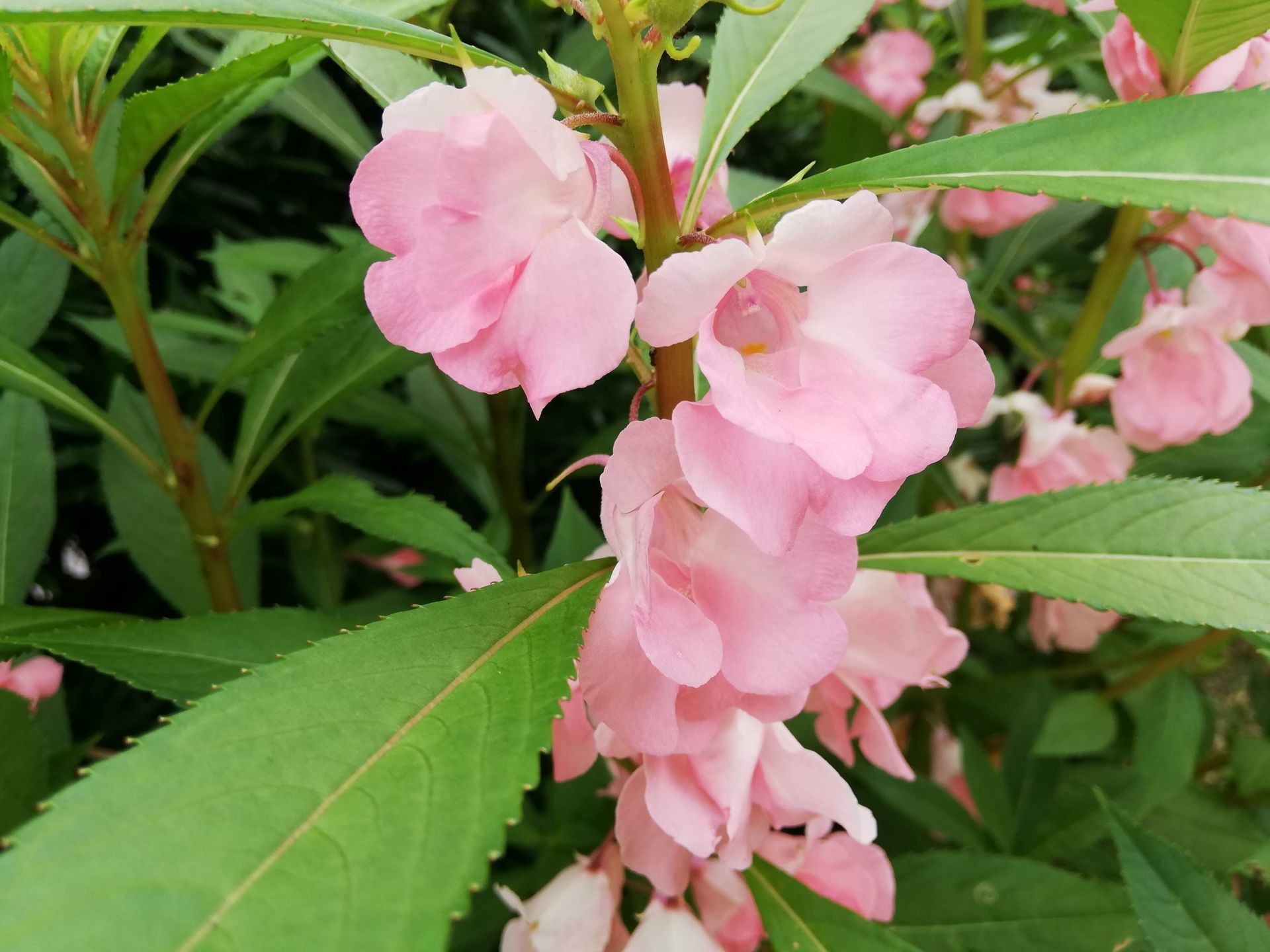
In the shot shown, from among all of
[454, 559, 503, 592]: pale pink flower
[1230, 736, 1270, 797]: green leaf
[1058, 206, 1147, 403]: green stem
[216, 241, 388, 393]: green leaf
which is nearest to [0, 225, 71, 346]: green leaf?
[216, 241, 388, 393]: green leaf

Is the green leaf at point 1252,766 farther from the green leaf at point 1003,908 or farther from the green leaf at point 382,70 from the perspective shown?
the green leaf at point 382,70

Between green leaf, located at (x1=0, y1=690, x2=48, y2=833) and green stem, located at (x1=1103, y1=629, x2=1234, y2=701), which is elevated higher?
green leaf, located at (x1=0, y1=690, x2=48, y2=833)

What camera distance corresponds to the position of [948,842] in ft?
3.56

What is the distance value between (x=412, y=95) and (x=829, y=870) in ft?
1.71

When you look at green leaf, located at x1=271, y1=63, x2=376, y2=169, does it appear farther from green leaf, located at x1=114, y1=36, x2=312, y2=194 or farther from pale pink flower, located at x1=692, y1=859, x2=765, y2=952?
pale pink flower, located at x1=692, y1=859, x2=765, y2=952

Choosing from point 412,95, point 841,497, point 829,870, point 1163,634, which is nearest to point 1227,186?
point 841,497

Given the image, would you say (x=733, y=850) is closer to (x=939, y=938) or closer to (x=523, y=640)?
(x=523, y=640)

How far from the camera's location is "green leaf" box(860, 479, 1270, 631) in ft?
1.51

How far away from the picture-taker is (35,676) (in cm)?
72

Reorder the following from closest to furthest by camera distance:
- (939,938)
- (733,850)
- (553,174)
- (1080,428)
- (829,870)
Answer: (553,174), (733,850), (829,870), (939,938), (1080,428)

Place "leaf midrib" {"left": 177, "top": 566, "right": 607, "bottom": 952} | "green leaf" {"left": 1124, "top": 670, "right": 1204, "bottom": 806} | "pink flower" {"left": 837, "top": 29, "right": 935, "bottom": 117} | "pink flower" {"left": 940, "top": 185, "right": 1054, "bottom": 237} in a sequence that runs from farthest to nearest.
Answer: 1. "pink flower" {"left": 837, "top": 29, "right": 935, "bottom": 117}
2. "pink flower" {"left": 940, "top": 185, "right": 1054, "bottom": 237}
3. "green leaf" {"left": 1124, "top": 670, "right": 1204, "bottom": 806}
4. "leaf midrib" {"left": 177, "top": 566, "right": 607, "bottom": 952}

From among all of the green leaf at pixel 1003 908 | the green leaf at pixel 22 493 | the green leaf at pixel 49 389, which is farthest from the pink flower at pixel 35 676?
the green leaf at pixel 1003 908

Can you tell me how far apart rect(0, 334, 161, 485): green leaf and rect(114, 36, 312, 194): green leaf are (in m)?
0.15

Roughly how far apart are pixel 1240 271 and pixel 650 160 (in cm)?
58
